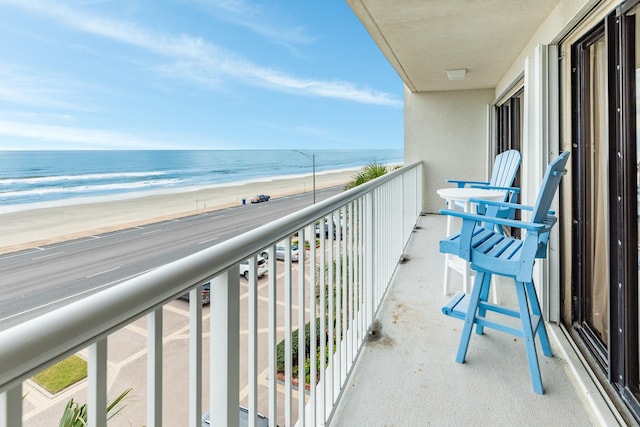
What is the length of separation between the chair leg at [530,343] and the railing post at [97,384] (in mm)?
1799

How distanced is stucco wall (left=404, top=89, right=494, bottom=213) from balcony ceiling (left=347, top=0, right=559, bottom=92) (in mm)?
1226

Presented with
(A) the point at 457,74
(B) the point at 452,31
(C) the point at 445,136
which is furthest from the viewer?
(C) the point at 445,136

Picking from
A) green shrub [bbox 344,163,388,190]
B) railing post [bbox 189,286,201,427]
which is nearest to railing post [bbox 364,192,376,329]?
railing post [bbox 189,286,201,427]

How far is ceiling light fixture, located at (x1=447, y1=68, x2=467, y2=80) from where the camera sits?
4.82 meters

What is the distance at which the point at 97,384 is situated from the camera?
501 mm

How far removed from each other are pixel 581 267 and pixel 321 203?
1702 mm

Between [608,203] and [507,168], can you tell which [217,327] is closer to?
[608,203]

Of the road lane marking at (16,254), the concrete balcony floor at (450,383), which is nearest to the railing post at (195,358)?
the road lane marking at (16,254)

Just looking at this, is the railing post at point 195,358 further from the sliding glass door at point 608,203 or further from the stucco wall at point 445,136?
the stucco wall at point 445,136

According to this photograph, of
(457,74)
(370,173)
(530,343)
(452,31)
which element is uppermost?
(457,74)

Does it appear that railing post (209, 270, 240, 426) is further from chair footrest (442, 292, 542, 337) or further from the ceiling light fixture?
the ceiling light fixture

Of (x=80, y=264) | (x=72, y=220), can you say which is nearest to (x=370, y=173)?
(x=72, y=220)

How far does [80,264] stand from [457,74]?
195 inches

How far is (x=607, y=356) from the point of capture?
1812mm
